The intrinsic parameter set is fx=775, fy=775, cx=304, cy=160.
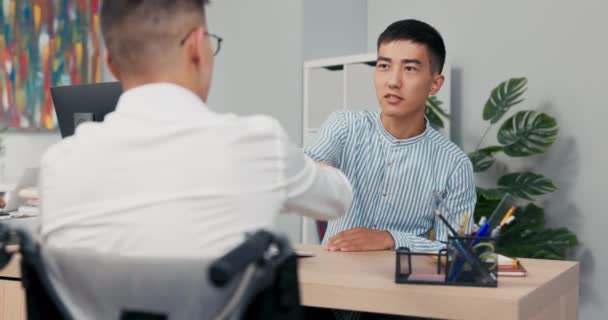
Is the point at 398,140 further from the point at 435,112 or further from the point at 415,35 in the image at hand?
the point at 435,112

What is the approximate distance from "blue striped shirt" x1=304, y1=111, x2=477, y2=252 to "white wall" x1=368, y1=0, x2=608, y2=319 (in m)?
1.64

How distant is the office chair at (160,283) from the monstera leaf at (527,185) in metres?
2.80

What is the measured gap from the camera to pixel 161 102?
109cm

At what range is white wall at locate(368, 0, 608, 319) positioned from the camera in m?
3.67

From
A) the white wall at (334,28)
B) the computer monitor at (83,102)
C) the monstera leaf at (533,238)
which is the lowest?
the monstera leaf at (533,238)

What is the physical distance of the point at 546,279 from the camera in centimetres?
166

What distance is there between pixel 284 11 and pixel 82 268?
377cm

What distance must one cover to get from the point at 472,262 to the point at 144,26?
2.61ft

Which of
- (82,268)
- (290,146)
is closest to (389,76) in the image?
(290,146)

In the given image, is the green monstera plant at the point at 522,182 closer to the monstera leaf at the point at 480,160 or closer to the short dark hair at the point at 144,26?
the monstera leaf at the point at 480,160

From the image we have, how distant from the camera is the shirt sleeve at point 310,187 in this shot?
1.12 meters

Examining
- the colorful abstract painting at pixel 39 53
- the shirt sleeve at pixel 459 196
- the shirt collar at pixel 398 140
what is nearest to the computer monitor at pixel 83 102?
the shirt collar at pixel 398 140

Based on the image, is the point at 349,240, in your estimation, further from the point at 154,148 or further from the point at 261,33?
the point at 261,33

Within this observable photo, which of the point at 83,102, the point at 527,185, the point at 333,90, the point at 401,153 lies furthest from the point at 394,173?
the point at 333,90
